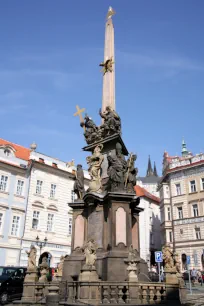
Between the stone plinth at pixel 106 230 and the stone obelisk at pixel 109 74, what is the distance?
486 cm

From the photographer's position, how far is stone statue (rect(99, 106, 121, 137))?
12.3 m

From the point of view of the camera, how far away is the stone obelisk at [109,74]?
46.3ft

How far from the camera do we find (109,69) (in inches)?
585

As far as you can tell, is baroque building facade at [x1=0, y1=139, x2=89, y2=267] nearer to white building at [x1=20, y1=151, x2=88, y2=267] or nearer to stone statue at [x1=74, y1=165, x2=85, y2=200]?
white building at [x1=20, y1=151, x2=88, y2=267]

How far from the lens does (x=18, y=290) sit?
47.9ft

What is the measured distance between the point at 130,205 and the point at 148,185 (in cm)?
8022

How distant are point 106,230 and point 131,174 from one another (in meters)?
2.37

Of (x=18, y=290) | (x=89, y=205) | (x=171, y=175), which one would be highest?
(x=171, y=175)

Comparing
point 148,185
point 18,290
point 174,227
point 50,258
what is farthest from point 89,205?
point 148,185

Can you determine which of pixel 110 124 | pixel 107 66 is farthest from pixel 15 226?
pixel 110 124

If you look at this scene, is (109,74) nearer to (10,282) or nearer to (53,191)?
(10,282)

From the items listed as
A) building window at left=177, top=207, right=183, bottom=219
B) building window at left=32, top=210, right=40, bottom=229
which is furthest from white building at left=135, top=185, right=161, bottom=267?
building window at left=32, top=210, right=40, bottom=229

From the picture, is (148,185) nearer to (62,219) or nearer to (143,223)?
(143,223)

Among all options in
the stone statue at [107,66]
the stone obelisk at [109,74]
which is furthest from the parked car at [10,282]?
the stone statue at [107,66]
